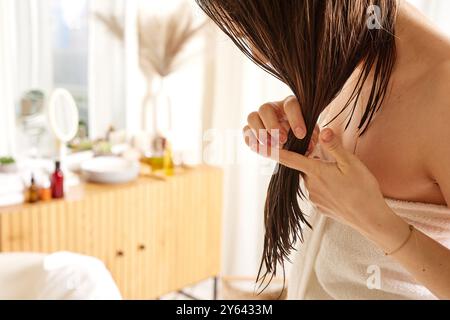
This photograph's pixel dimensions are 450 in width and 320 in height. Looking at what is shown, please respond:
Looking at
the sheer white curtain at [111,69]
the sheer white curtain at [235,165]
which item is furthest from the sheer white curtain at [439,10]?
the sheer white curtain at [111,69]

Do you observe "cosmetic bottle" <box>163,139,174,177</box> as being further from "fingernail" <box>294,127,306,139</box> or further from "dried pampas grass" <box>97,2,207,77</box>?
"fingernail" <box>294,127,306,139</box>

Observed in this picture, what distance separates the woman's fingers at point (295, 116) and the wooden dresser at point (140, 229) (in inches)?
45.6

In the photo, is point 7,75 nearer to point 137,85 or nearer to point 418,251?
point 137,85

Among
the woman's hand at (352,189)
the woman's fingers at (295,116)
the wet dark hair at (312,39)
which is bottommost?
the woman's hand at (352,189)

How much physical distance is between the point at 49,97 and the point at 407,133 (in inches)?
56.9

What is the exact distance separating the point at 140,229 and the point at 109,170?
0.78ft

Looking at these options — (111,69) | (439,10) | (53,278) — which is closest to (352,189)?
(53,278)

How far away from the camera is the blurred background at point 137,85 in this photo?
1.63 m

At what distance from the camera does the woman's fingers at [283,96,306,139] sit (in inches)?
17.2

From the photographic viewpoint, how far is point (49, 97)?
1.70 metres

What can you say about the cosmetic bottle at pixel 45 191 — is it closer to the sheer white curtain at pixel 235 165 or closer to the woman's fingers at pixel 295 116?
the sheer white curtain at pixel 235 165

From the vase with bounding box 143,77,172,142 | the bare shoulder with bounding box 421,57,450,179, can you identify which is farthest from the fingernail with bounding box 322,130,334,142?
the vase with bounding box 143,77,172,142

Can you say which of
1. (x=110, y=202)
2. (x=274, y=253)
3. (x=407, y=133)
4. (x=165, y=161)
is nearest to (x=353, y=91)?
(x=407, y=133)

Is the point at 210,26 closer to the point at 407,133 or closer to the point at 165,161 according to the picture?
the point at 165,161
